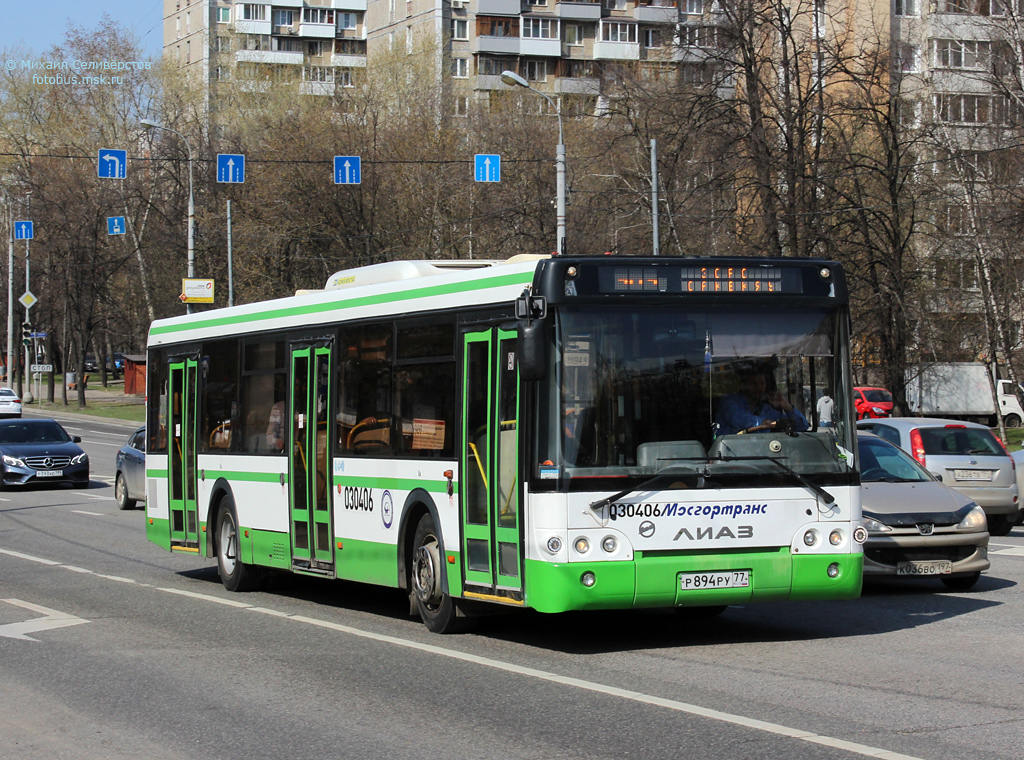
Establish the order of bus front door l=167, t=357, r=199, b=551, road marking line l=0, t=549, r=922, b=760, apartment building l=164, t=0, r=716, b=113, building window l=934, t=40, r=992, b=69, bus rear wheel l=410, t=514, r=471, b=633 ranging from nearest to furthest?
road marking line l=0, t=549, r=922, b=760, bus rear wheel l=410, t=514, r=471, b=633, bus front door l=167, t=357, r=199, b=551, building window l=934, t=40, r=992, b=69, apartment building l=164, t=0, r=716, b=113

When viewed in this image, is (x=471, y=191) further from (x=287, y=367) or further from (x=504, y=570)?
(x=504, y=570)

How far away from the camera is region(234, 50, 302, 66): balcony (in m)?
66.3

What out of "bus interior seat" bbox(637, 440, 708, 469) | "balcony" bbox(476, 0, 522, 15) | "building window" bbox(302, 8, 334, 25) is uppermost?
"building window" bbox(302, 8, 334, 25)

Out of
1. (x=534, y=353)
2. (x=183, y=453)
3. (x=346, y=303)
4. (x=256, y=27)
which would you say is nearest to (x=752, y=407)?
(x=534, y=353)

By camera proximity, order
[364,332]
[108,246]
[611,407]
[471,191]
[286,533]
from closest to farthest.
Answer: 1. [611,407]
2. [364,332]
3. [286,533]
4. [471,191]
5. [108,246]

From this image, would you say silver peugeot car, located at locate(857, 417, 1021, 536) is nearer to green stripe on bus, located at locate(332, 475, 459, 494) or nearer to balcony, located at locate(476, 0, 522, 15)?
green stripe on bus, located at locate(332, 475, 459, 494)

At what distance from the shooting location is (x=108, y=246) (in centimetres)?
6919

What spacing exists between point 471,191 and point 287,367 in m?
40.1

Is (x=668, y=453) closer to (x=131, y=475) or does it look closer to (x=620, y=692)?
(x=620, y=692)

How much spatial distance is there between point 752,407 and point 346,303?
4.15 m

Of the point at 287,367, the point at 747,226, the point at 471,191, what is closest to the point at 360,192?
the point at 471,191

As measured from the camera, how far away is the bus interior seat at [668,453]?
30.3 feet

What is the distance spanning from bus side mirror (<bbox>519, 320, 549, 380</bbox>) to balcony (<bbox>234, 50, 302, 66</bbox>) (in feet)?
190

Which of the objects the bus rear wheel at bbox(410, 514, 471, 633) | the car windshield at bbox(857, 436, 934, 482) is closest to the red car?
the car windshield at bbox(857, 436, 934, 482)
